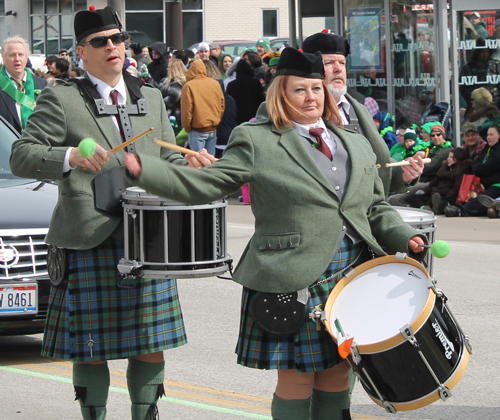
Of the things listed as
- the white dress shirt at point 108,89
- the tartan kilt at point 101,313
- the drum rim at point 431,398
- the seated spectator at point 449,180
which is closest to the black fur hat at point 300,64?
the white dress shirt at point 108,89

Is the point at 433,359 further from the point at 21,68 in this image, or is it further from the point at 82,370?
the point at 21,68

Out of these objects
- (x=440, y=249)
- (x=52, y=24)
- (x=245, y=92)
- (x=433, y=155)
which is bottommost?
(x=440, y=249)

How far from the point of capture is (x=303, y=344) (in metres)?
A: 3.39

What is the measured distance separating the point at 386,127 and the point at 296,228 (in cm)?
1029

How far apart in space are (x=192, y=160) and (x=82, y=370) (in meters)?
1.04

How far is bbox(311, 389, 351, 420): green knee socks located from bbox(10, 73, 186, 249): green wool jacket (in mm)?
1101

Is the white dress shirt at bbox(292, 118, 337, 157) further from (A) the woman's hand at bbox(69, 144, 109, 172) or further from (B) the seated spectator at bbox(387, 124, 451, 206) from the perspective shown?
(B) the seated spectator at bbox(387, 124, 451, 206)

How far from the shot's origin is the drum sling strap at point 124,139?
3.74 m

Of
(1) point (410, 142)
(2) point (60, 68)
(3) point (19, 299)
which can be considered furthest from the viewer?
(2) point (60, 68)

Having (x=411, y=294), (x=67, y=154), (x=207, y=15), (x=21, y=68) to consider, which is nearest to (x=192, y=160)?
A: (x=67, y=154)

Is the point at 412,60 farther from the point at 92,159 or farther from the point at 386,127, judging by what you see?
the point at 92,159

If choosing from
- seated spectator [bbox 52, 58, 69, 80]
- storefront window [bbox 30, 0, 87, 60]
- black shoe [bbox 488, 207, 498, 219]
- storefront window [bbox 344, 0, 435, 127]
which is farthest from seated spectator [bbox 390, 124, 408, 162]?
storefront window [bbox 30, 0, 87, 60]

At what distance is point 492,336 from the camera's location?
6051 millimetres

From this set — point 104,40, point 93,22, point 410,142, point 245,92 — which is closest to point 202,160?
point 104,40
